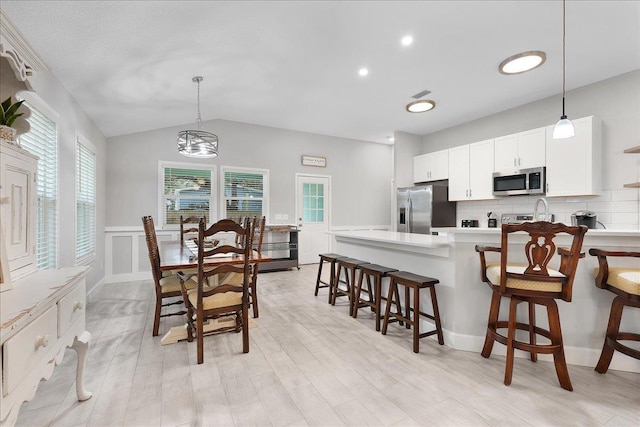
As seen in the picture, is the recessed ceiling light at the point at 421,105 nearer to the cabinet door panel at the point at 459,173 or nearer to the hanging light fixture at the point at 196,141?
the cabinet door panel at the point at 459,173

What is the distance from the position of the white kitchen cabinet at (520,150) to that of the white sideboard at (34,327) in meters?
5.17

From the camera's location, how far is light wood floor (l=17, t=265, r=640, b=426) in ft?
5.36

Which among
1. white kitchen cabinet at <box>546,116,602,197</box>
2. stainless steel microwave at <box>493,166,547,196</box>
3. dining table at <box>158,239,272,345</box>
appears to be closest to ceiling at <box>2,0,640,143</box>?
white kitchen cabinet at <box>546,116,602,197</box>

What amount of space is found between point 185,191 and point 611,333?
18.9 ft

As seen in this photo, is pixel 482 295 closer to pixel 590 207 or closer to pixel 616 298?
pixel 616 298

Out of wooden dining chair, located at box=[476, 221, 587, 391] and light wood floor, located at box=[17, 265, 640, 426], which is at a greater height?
wooden dining chair, located at box=[476, 221, 587, 391]

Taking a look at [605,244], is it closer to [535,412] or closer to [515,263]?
[515,263]

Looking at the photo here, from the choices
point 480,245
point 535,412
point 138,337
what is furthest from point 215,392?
point 480,245

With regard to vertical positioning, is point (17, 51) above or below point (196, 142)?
below

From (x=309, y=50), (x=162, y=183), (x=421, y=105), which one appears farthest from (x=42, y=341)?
(x=162, y=183)

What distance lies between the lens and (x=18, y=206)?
132cm

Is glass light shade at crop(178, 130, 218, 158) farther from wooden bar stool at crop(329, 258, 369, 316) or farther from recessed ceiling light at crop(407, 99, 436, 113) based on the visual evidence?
recessed ceiling light at crop(407, 99, 436, 113)

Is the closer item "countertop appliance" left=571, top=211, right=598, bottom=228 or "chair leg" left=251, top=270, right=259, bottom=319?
"chair leg" left=251, top=270, right=259, bottom=319

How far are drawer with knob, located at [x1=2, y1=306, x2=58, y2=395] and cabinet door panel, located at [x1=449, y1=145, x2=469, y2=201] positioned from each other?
5.38m
